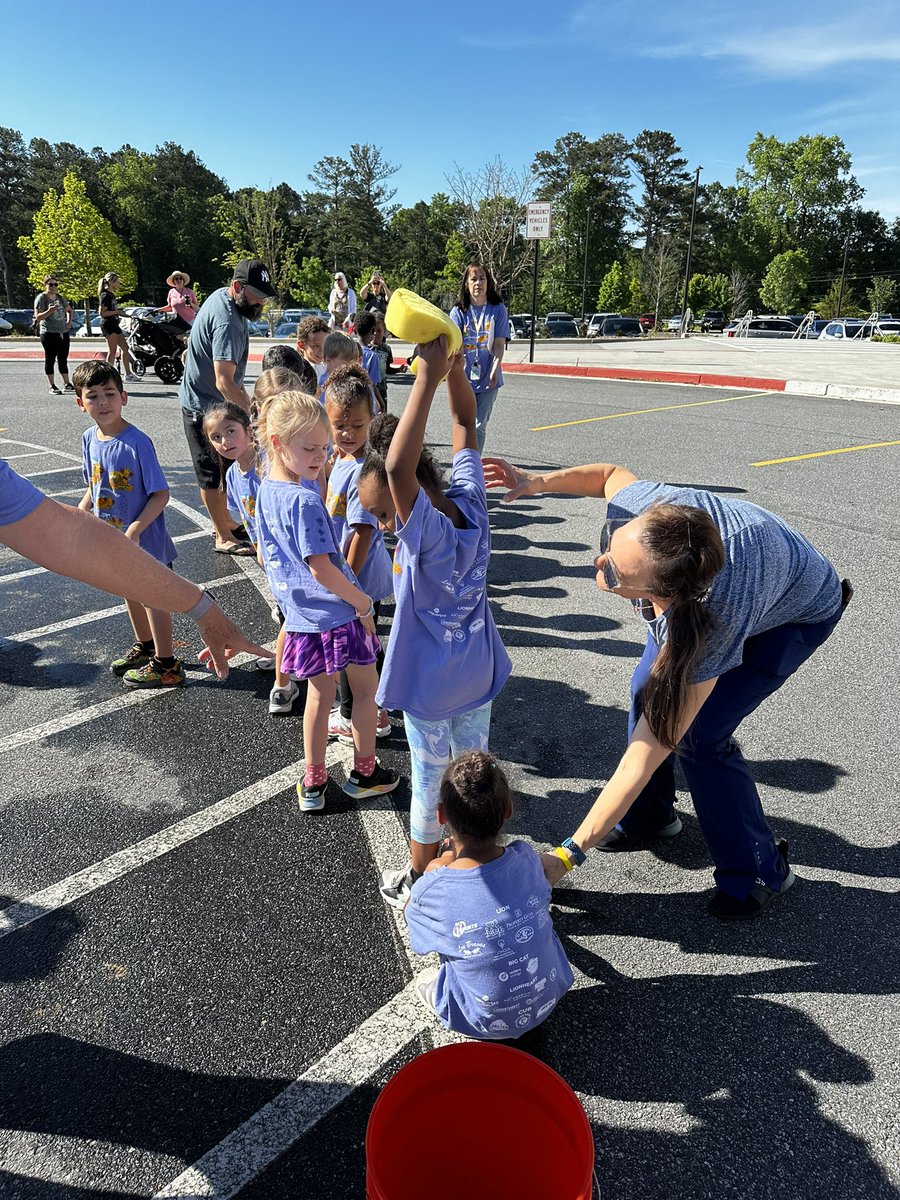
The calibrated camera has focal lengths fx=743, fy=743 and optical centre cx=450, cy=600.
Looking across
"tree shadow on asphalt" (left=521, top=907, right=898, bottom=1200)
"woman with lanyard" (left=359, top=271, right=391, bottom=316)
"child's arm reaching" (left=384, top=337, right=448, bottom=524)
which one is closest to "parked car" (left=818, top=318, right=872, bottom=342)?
"woman with lanyard" (left=359, top=271, right=391, bottom=316)

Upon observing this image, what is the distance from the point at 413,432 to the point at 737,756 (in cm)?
154

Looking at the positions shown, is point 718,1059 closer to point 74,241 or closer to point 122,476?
point 122,476

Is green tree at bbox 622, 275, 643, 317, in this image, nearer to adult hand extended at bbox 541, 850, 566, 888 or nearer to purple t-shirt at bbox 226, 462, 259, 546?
purple t-shirt at bbox 226, 462, 259, 546

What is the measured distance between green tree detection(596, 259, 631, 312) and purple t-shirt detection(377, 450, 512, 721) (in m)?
52.9

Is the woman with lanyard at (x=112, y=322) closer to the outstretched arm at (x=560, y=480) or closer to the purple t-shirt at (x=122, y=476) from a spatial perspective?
the purple t-shirt at (x=122, y=476)

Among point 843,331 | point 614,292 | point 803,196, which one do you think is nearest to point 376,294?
point 843,331

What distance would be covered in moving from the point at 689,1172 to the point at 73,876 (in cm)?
227

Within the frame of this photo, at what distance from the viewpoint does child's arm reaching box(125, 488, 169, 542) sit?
388cm

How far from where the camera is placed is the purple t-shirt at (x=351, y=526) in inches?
132

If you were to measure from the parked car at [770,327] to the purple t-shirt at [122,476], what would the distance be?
1547 inches

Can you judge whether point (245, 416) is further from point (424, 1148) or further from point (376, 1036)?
point (424, 1148)

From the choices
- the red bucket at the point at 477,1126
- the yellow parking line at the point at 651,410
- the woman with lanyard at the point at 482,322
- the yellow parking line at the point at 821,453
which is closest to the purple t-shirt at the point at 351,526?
the red bucket at the point at 477,1126

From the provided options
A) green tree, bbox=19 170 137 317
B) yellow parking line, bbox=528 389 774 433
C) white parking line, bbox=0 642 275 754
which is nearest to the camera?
white parking line, bbox=0 642 275 754

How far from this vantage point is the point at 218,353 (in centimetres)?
549
